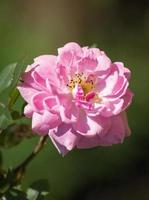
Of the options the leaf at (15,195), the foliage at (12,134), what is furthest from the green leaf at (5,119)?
the leaf at (15,195)

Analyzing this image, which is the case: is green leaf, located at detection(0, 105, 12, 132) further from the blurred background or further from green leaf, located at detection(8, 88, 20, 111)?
the blurred background

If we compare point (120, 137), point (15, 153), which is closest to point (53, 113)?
point (120, 137)

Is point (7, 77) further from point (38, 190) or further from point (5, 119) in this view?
point (38, 190)

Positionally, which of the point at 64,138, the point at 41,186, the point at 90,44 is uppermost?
the point at 64,138

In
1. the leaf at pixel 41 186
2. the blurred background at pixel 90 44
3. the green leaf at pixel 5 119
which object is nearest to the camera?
the green leaf at pixel 5 119

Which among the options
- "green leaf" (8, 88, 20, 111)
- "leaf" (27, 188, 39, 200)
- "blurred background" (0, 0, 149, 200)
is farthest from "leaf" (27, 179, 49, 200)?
"blurred background" (0, 0, 149, 200)

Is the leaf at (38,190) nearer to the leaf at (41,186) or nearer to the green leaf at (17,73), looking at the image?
the leaf at (41,186)

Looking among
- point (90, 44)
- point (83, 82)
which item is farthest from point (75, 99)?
point (90, 44)

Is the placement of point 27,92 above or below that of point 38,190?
above
